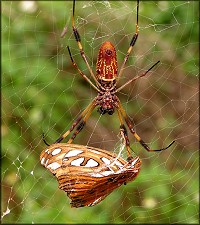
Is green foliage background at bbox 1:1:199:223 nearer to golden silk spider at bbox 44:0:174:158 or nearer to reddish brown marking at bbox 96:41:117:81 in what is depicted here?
golden silk spider at bbox 44:0:174:158

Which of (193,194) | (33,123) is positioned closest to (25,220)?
(33,123)

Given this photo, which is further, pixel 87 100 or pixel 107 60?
pixel 87 100

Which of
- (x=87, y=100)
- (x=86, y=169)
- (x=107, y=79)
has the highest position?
(x=87, y=100)

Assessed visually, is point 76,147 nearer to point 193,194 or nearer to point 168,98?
point 193,194

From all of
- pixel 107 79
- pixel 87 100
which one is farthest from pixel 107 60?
pixel 87 100

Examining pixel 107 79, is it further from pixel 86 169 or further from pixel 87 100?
pixel 87 100

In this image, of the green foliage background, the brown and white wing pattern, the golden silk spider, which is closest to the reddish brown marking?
the golden silk spider

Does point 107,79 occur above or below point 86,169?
above
